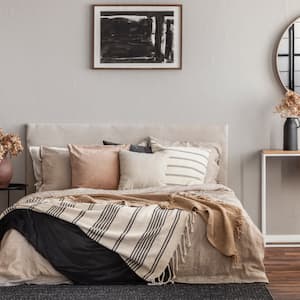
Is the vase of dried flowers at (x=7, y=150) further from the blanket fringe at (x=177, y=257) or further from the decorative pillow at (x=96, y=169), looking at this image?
the blanket fringe at (x=177, y=257)

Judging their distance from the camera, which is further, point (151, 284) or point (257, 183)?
point (257, 183)

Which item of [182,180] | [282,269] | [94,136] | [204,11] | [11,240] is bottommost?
[282,269]

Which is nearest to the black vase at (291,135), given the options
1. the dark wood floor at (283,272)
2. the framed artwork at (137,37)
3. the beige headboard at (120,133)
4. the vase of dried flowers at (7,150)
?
the beige headboard at (120,133)

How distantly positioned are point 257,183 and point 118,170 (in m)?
1.30

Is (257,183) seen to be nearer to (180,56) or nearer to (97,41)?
(180,56)

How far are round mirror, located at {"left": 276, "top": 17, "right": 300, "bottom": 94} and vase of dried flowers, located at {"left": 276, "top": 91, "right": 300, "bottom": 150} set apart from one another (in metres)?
0.20

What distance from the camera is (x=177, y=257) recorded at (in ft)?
12.5

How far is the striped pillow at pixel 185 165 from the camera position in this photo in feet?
17.0

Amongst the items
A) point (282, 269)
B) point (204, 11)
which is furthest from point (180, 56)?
point (282, 269)

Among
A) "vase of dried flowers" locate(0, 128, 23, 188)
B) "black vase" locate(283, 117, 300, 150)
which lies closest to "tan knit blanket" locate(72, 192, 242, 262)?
"vase of dried flowers" locate(0, 128, 23, 188)

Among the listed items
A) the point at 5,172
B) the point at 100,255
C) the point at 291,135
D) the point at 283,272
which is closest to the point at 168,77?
the point at 291,135

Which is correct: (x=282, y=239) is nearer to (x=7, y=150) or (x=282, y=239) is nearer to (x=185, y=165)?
(x=185, y=165)

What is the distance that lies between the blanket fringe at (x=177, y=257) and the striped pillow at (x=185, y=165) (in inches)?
52.6

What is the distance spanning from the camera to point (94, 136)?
571cm
